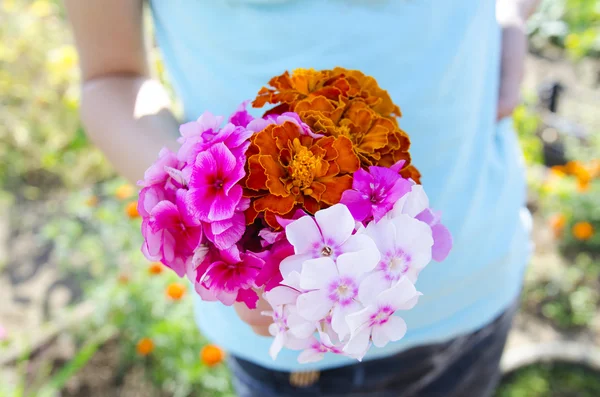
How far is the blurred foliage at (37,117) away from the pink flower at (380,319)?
2287 mm

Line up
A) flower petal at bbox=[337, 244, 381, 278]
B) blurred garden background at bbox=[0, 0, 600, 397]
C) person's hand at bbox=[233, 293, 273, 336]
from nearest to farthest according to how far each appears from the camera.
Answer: flower petal at bbox=[337, 244, 381, 278] → person's hand at bbox=[233, 293, 273, 336] → blurred garden background at bbox=[0, 0, 600, 397]

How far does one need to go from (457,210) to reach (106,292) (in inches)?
50.5

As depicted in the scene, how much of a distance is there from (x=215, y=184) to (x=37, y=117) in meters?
2.65

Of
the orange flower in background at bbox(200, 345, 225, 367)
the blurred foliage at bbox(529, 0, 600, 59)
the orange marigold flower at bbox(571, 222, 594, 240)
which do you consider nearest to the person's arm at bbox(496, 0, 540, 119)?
the orange flower in background at bbox(200, 345, 225, 367)

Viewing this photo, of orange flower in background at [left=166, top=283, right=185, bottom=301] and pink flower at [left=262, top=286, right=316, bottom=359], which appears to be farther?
orange flower in background at [left=166, top=283, right=185, bottom=301]

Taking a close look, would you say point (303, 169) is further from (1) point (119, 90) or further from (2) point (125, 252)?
(2) point (125, 252)

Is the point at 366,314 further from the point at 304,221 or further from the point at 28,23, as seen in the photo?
the point at 28,23

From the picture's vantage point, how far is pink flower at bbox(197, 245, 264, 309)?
413mm

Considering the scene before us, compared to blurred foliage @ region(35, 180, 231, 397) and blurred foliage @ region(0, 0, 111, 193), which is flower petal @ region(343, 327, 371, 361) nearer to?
blurred foliage @ region(35, 180, 231, 397)

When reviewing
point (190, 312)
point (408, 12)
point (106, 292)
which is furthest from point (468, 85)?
point (106, 292)

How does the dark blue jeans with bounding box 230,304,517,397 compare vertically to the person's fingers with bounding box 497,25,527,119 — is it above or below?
below

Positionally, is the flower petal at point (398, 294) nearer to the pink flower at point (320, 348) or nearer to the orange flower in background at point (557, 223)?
the pink flower at point (320, 348)

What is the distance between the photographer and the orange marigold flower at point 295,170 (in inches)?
16.2

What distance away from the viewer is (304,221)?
1.29 ft
